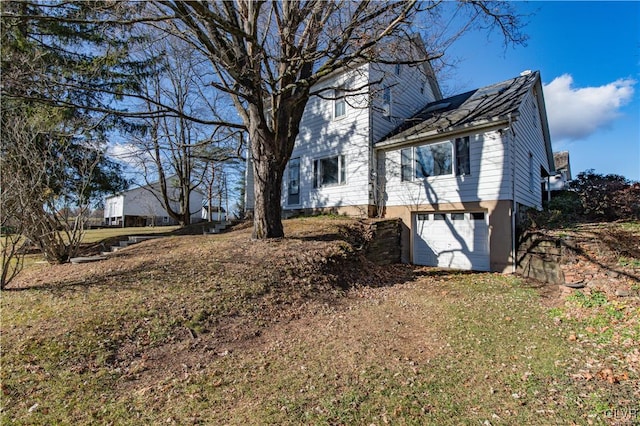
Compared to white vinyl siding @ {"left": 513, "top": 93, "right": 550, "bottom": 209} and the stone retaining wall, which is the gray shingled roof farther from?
the stone retaining wall

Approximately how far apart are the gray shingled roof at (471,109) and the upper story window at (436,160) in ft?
1.84

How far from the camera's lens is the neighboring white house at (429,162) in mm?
9305

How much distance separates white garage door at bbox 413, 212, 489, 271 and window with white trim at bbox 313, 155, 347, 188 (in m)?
3.58

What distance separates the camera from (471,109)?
11078 mm

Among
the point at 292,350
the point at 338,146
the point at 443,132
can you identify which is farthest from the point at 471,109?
the point at 292,350

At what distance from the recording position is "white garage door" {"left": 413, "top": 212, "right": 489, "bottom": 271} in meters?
9.72

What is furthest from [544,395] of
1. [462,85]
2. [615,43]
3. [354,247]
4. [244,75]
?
[462,85]

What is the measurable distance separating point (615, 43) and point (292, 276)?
456 inches

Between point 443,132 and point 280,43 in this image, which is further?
point 443,132

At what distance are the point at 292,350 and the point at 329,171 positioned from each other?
9929mm

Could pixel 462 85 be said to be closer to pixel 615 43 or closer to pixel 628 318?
pixel 615 43

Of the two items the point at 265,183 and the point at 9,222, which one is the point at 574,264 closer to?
the point at 265,183

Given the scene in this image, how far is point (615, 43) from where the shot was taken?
29.9ft

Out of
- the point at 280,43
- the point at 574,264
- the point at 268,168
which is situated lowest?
the point at 574,264
